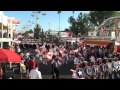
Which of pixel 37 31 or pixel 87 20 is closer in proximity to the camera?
pixel 37 31

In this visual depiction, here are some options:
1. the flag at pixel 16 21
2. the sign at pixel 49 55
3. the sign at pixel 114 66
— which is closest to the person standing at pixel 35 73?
the sign at pixel 49 55

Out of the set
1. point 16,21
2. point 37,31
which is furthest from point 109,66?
point 16,21

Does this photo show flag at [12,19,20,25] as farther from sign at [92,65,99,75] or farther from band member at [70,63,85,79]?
sign at [92,65,99,75]

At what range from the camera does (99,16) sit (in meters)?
10.6

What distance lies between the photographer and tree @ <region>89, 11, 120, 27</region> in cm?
1038

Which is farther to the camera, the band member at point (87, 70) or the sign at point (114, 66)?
the sign at point (114, 66)

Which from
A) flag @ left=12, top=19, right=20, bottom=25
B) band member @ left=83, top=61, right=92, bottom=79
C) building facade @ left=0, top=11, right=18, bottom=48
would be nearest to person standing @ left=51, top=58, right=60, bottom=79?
band member @ left=83, top=61, right=92, bottom=79

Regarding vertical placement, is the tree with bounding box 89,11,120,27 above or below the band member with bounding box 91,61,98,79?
above

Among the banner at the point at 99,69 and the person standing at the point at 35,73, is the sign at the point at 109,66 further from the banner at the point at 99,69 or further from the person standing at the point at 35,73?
the person standing at the point at 35,73

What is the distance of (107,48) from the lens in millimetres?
11031

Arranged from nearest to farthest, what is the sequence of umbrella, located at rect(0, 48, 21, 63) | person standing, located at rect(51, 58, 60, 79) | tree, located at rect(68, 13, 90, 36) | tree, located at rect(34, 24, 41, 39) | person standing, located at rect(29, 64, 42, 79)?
umbrella, located at rect(0, 48, 21, 63) < person standing, located at rect(29, 64, 42, 79) < person standing, located at rect(51, 58, 60, 79) < tree, located at rect(34, 24, 41, 39) < tree, located at rect(68, 13, 90, 36)

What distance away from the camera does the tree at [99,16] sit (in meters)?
10.4

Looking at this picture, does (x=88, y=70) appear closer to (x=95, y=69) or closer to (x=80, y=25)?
(x=95, y=69)

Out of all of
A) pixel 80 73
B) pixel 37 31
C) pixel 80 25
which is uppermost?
pixel 80 25
